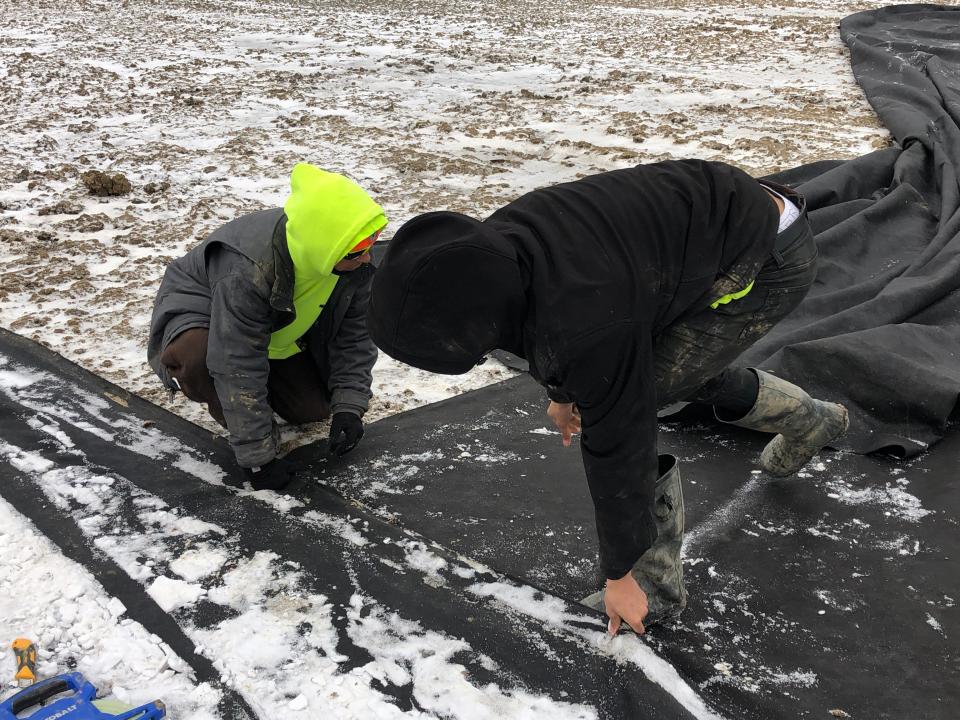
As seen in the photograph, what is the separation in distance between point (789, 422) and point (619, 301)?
3.11 ft

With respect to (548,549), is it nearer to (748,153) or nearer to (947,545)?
(947,545)

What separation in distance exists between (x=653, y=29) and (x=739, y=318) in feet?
24.4

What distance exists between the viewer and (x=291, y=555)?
6.03ft

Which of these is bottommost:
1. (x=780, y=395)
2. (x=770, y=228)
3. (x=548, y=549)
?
(x=548, y=549)

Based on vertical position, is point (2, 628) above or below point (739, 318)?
below

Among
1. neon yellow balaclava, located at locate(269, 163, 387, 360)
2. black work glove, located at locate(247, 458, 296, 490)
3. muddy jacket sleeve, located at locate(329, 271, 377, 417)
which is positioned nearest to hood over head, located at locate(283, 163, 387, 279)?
neon yellow balaclava, located at locate(269, 163, 387, 360)

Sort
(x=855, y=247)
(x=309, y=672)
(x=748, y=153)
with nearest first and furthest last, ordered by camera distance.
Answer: (x=309, y=672) → (x=855, y=247) → (x=748, y=153)

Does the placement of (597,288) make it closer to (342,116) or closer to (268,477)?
(268,477)

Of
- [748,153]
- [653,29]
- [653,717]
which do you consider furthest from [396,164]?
[653,29]

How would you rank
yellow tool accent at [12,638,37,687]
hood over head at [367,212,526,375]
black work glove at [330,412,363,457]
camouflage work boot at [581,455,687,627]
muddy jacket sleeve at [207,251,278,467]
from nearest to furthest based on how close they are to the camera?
hood over head at [367,212,526,375], yellow tool accent at [12,638,37,687], camouflage work boot at [581,455,687,627], muddy jacket sleeve at [207,251,278,467], black work glove at [330,412,363,457]

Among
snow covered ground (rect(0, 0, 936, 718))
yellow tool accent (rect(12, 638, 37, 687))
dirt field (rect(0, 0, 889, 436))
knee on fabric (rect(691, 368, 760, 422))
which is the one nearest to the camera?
yellow tool accent (rect(12, 638, 37, 687))

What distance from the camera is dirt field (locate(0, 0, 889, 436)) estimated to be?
346 centimetres

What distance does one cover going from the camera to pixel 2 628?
5.16 ft

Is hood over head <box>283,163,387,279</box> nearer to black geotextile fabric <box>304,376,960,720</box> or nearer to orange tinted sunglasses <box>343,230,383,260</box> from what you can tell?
orange tinted sunglasses <box>343,230,383,260</box>
